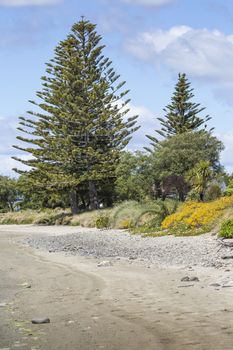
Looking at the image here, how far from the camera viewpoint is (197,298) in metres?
8.82

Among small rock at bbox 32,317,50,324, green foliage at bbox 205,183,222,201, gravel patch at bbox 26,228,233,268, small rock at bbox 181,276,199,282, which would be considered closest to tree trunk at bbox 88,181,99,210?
green foliage at bbox 205,183,222,201

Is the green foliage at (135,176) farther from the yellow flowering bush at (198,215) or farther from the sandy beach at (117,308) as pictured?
the sandy beach at (117,308)

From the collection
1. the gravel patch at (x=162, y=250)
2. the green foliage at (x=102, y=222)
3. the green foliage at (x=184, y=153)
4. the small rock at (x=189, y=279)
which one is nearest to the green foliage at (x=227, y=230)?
the gravel patch at (x=162, y=250)

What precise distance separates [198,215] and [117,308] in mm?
13197

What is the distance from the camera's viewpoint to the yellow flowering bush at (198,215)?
2086 cm

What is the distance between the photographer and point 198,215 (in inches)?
838

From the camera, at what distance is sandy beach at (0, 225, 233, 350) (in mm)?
6613

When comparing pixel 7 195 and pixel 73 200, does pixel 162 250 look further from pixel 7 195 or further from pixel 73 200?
pixel 7 195

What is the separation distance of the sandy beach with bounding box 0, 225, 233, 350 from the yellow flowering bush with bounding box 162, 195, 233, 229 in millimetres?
7587

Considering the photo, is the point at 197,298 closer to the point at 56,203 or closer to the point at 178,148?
the point at 178,148

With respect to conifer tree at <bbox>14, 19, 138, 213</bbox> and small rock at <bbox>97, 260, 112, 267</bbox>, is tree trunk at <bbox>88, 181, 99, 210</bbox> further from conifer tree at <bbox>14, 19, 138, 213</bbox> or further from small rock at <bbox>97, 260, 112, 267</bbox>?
small rock at <bbox>97, 260, 112, 267</bbox>

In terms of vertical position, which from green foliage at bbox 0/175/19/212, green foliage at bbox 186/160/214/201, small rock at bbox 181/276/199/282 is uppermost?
green foliage at bbox 0/175/19/212

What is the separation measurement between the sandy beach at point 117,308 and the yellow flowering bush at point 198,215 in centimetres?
759

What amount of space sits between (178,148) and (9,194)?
28282 mm
